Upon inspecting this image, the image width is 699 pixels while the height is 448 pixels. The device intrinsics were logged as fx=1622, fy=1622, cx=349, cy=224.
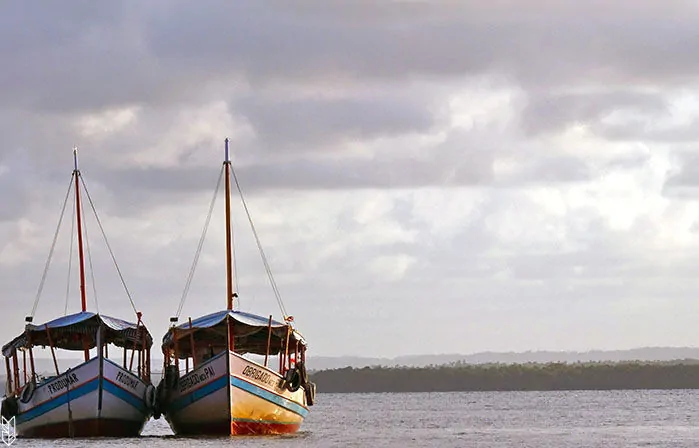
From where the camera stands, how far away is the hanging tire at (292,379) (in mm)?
64000

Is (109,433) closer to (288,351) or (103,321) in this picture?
(103,321)

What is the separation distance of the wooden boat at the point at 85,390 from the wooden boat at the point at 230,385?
125cm

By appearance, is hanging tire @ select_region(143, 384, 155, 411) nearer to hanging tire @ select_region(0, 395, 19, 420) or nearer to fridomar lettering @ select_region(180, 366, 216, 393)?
fridomar lettering @ select_region(180, 366, 216, 393)

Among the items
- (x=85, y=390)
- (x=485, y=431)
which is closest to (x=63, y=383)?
(x=85, y=390)

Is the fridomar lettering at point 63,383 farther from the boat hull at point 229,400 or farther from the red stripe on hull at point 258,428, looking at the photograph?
the red stripe on hull at point 258,428

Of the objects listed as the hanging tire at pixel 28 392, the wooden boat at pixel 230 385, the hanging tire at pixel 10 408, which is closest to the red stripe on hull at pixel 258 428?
the wooden boat at pixel 230 385

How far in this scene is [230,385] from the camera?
60.1 meters

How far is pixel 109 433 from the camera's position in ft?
206

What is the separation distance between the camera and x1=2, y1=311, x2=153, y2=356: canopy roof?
64.6 m

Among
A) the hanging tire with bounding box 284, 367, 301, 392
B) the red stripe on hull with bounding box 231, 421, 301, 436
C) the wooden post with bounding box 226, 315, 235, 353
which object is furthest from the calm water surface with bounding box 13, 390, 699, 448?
the wooden post with bounding box 226, 315, 235, 353

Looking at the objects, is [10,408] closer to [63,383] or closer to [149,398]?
[63,383]

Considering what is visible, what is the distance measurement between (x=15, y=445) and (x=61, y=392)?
2.64m

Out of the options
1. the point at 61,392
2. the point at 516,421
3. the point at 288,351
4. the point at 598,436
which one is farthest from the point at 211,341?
the point at 516,421

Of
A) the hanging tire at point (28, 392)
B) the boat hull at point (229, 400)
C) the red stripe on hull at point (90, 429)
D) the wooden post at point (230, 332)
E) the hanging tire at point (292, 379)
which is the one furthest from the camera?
the hanging tire at point (292, 379)
